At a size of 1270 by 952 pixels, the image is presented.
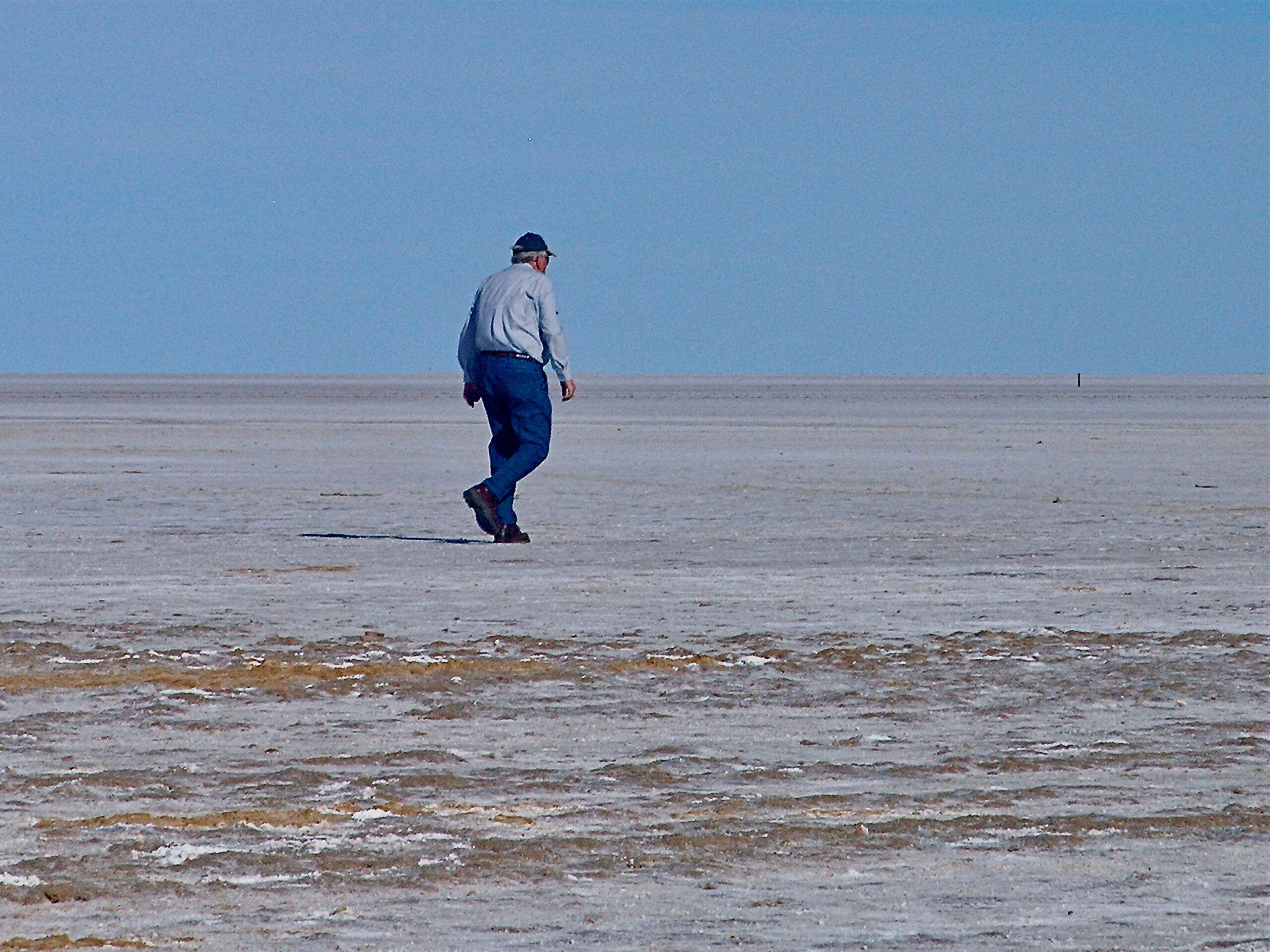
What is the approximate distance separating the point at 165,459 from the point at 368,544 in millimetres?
10929

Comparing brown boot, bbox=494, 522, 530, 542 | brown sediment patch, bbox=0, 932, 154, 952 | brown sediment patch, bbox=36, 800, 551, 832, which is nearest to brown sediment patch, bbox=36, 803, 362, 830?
brown sediment patch, bbox=36, 800, 551, 832

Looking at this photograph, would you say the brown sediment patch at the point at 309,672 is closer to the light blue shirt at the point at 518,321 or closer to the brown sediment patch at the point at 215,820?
the brown sediment patch at the point at 215,820

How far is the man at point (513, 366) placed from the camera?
11867mm

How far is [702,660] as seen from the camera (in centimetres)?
705

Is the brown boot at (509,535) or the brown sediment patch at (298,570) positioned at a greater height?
the brown boot at (509,535)

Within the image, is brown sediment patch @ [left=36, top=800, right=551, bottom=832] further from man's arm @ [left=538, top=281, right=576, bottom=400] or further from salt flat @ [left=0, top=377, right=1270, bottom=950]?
man's arm @ [left=538, top=281, right=576, bottom=400]

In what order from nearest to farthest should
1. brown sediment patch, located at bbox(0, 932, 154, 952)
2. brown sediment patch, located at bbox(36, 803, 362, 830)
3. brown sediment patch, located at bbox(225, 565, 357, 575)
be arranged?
brown sediment patch, located at bbox(0, 932, 154, 952) < brown sediment patch, located at bbox(36, 803, 362, 830) < brown sediment patch, located at bbox(225, 565, 357, 575)

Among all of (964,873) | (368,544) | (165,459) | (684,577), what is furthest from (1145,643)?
(165,459)

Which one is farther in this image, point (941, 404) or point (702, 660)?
point (941, 404)

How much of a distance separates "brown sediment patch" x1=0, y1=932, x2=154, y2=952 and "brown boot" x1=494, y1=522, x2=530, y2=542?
8.05m

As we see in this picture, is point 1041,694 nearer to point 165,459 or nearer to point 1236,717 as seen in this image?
point 1236,717

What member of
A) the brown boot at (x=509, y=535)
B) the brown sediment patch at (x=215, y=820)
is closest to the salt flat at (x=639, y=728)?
the brown sediment patch at (x=215, y=820)

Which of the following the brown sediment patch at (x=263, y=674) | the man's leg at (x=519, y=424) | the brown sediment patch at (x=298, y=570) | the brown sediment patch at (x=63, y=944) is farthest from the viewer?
the man's leg at (x=519, y=424)

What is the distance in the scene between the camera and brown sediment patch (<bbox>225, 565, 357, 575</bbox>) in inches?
394
